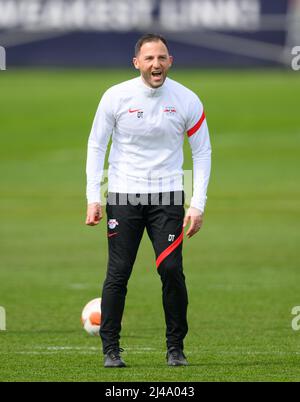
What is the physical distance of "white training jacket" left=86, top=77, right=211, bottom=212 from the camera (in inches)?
384

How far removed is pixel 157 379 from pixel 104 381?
402 mm

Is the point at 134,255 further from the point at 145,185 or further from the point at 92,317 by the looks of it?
the point at 92,317

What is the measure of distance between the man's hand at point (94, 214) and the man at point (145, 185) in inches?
0.7

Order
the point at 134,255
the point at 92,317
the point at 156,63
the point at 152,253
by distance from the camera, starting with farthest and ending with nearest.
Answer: the point at 152,253
the point at 92,317
the point at 134,255
the point at 156,63

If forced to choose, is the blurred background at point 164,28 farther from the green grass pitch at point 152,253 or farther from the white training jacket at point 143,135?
the white training jacket at point 143,135

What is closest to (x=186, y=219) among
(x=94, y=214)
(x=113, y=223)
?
(x=113, y=223)

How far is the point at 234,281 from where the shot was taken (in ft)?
51.7

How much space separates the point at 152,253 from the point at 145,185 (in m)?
9.24

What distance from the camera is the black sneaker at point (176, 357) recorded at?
32.0 ft

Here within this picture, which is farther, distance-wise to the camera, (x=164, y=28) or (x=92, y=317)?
(x=164, y=28)

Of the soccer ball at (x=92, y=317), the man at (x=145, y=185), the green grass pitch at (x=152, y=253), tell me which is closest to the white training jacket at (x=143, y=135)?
the man at (x=145, y=185)

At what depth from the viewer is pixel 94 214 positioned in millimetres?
9641
